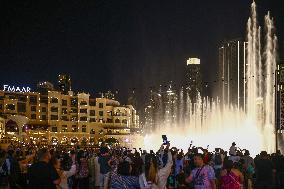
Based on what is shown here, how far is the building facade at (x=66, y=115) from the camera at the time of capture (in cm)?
11988

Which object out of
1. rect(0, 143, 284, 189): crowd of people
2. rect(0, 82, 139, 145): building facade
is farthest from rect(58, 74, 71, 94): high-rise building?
rect(0, 143, 284, 189): crowd of people

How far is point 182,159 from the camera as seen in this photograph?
19.2m

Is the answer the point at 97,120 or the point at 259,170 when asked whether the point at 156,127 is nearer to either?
the point at 97,120

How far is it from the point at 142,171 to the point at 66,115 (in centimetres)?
12259

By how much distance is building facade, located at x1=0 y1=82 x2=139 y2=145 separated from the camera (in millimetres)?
119875

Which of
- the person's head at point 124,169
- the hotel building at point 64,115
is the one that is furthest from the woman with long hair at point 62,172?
the hotel building at point 64,115

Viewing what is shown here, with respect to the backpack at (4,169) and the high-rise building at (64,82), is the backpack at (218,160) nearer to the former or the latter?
the backpack at (4,169)

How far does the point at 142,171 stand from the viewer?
9516 mm

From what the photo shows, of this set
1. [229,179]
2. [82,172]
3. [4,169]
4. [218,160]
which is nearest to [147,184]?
[229,179]

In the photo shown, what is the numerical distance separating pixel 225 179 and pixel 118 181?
326 cm

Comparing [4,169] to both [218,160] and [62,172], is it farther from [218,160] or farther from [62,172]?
[218,160]

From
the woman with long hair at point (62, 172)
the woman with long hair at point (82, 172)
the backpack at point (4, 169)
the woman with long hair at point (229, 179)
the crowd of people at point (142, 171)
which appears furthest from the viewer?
the woman with long hair at point (82, 172)

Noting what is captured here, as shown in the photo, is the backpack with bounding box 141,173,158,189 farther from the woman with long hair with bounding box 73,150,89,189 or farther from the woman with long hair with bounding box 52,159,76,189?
the woman with long hair with bounding box 73,150,89,189

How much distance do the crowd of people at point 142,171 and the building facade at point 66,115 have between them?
97341mm
